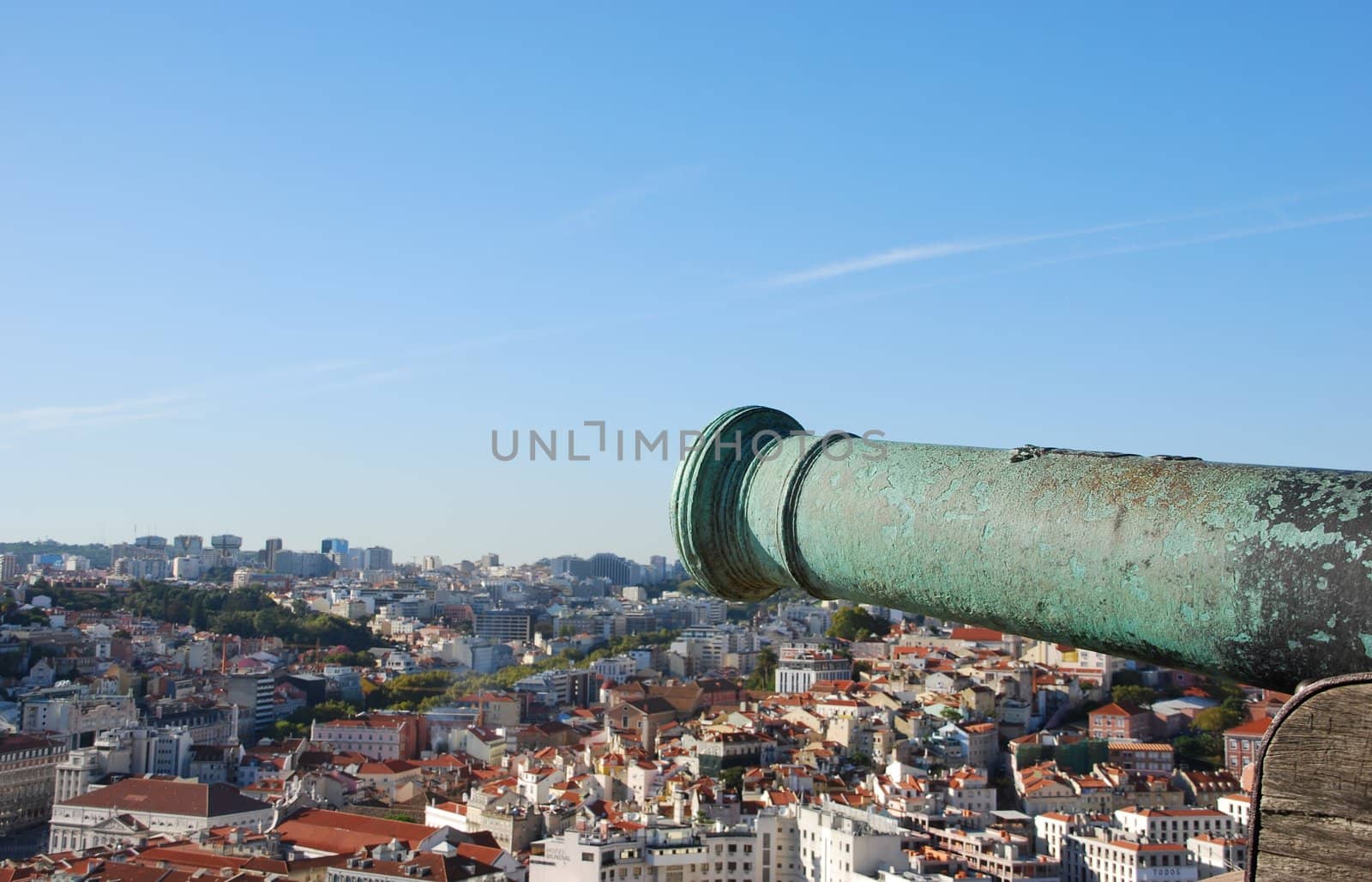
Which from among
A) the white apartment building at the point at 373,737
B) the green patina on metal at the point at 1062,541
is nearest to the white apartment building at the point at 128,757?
the white apartment building at the point at 373,737

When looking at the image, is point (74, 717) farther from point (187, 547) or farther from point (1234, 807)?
point (187, 547)

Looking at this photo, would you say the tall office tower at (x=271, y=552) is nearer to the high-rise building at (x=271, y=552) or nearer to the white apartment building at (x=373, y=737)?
the high-rise building at (x=271, y=552)

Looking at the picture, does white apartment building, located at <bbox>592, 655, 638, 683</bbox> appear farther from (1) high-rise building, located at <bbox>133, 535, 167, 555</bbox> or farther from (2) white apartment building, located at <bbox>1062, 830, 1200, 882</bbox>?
(1) high-rise building, located at <bbox>133, 535, 167, 555</bbox>

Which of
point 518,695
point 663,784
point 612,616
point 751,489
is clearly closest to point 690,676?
point 518,695

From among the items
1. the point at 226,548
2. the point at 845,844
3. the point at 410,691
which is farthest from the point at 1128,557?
the point at 226,548

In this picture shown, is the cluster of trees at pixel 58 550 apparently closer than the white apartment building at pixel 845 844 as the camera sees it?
No

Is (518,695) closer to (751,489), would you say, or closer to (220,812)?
(220,812)
